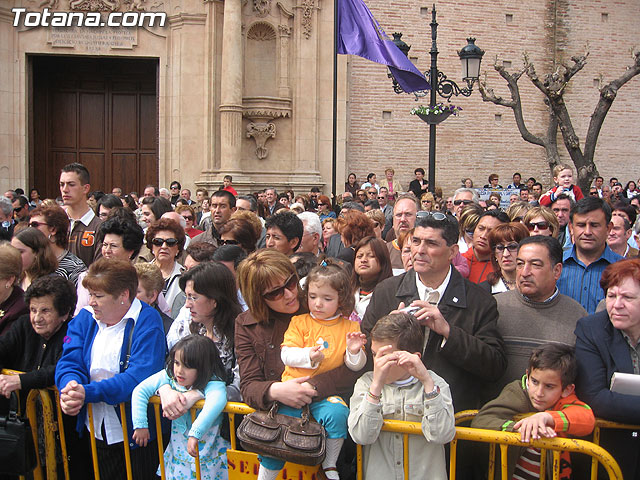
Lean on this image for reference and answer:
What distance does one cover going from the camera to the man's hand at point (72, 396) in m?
3.63

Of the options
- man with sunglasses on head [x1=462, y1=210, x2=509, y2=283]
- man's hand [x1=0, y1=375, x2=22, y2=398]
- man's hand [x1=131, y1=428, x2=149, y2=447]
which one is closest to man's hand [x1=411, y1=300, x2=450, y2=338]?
man's hand [x1=131, y1=428, x2=149, y2=447]

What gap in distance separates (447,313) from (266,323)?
104cm

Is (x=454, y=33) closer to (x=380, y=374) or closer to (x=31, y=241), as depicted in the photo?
(x=31, y=241)

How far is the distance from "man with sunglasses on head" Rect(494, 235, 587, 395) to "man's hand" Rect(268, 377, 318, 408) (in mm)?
1234

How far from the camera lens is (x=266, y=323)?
149 inches

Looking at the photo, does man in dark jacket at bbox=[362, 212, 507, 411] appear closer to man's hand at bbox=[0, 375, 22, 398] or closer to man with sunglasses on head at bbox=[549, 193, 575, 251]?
man's hand at bbox=[0, 375, 22, 398]

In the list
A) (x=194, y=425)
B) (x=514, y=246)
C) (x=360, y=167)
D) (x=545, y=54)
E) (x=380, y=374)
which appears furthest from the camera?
(x=545, y=54)

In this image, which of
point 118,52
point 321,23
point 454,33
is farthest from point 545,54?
point 118,52

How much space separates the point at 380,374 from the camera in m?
3.14

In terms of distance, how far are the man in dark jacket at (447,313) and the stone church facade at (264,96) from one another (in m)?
13.5

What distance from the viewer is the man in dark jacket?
11.5ft

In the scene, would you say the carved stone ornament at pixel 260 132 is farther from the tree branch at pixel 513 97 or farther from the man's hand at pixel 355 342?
the man's hand at pixel 355 342

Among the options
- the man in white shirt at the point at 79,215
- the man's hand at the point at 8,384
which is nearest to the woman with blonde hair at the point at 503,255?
the man's hand at the point at 8,384

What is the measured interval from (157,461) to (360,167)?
17.5 m
